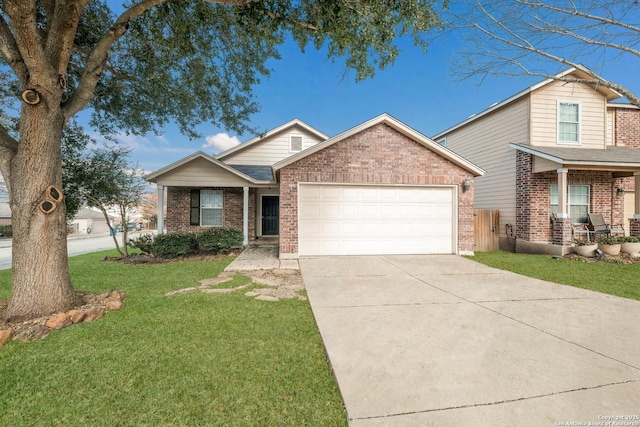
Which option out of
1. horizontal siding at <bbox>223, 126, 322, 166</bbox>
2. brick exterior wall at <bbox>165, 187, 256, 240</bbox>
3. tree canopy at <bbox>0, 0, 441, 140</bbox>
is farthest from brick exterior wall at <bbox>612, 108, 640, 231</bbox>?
brick exterior wall at <bbox>165, 187, 256, 240</bbox>

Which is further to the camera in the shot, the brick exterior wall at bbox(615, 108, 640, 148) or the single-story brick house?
the brick exterior wall at bbox(615, 108, 640, 148)

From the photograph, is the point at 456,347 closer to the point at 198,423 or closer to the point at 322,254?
the point at 198,423

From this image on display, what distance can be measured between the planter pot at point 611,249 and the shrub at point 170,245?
14093 millimetres

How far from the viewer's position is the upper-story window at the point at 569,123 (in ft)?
36.2

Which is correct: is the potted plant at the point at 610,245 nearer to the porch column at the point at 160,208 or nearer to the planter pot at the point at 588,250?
the planter pot at the point at 588,250

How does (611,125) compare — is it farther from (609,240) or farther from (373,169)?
(373,169)

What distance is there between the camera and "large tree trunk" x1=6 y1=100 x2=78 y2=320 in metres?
3.81

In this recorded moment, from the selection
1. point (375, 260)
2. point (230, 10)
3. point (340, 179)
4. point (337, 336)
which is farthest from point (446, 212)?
point (230, 10)

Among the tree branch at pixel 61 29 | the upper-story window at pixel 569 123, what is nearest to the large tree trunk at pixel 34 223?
the tree branch at pixel 61 29

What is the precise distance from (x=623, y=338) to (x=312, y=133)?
1358 centimetres

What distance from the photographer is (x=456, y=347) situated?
3053mm

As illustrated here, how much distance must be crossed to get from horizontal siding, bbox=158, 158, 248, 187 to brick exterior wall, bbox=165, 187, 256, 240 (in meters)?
1.29

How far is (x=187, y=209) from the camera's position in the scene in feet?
40.6

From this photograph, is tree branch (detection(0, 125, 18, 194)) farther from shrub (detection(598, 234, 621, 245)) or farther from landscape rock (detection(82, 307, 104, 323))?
shrub (detection(598, 234, 621, 245))
